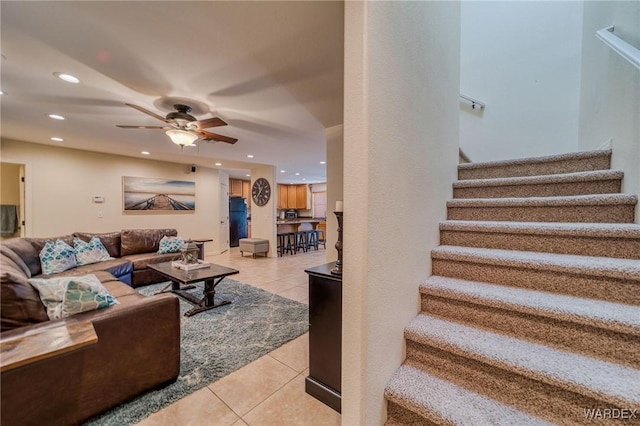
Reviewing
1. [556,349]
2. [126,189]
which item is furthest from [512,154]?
[126,189]

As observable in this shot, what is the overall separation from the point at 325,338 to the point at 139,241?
422 cm

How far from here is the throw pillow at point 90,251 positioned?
3494 mm

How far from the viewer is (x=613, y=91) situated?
5.72 ft

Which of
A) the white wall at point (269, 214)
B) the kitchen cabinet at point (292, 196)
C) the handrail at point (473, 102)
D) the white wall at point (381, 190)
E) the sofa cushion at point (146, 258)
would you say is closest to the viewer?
the white wall at point (381, 190)

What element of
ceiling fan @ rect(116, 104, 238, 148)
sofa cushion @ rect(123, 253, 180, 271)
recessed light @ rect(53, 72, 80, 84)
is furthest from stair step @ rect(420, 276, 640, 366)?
sofa cushion @ rect(123, 253, 180, 271)

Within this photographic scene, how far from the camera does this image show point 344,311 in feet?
3.45

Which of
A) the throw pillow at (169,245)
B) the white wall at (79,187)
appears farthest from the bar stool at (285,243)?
the throw pillow at (169,245)

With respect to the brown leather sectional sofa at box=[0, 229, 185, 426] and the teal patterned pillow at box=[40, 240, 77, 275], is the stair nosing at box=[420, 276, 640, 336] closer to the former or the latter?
the brown leather sectional sofa at box=[0, 229, 185, 426]

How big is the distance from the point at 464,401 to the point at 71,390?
1.95 m

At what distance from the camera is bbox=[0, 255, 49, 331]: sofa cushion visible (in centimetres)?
124

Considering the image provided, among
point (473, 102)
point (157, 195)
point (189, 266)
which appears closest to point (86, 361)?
point (189, 266)

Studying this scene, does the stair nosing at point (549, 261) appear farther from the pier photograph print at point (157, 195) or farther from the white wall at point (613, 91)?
the pier photograph print at point (157, 195)

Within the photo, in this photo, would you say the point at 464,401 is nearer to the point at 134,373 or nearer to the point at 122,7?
the point at 134,373

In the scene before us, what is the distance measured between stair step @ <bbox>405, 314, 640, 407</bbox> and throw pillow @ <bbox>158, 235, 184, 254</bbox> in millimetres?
4239
